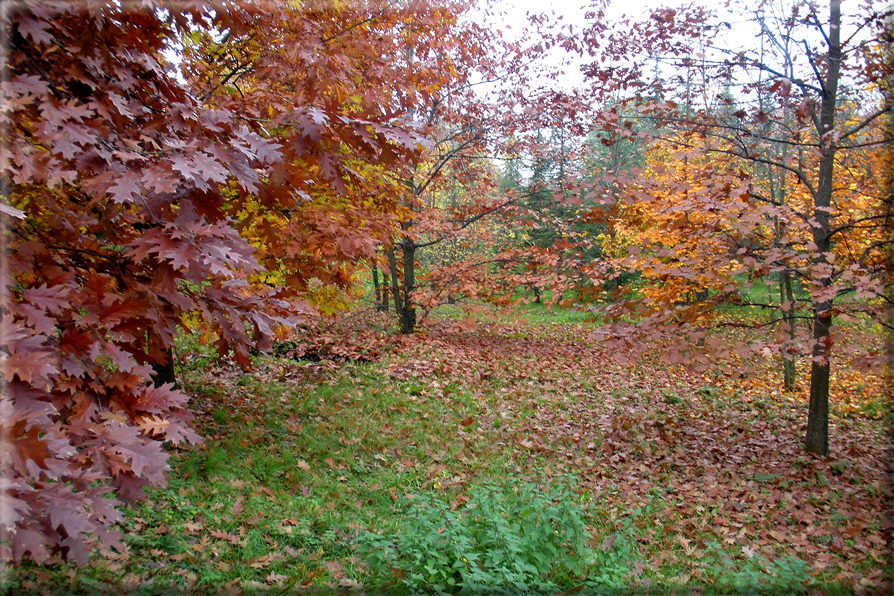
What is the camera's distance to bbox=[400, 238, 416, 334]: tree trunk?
39.9ft

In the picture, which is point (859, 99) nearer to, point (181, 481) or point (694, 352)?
point (694, 352)

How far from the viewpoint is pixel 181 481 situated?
455cm

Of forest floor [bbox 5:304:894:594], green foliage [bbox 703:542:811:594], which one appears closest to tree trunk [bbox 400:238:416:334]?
forest floor [bbox 5:304:894:594]

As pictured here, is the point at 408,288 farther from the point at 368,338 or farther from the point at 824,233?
the point at 824,233

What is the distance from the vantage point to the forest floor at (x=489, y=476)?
11.6 feet

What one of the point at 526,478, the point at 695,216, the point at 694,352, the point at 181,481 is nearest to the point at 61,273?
the point at 181,481

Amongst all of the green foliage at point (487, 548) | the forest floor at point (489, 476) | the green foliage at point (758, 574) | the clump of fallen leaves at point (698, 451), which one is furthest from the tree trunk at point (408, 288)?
the green foliage at point (758, 574)

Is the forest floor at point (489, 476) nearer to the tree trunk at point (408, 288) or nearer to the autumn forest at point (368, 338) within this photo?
the autumn forest at point (368, 338)

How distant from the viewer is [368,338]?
35.3 feet

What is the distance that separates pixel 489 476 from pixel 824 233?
5105mm

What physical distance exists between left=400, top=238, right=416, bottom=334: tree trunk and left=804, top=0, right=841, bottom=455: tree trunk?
8097 millimetres

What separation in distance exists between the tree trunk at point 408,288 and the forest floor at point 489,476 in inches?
68.8

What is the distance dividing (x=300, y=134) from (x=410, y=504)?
3486mm

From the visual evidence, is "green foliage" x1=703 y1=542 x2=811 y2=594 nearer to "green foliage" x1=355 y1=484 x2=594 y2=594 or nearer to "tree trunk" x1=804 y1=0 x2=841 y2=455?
"green foliage" x1=355 y1=484 x2=594 y2=594
